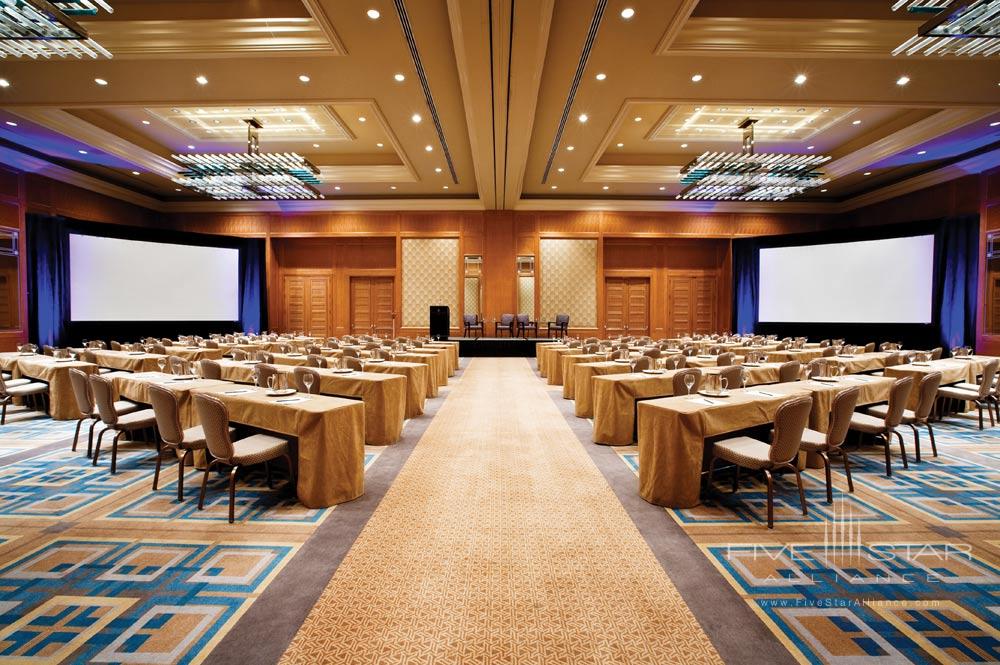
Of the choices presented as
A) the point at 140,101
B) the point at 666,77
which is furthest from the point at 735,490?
the point at 140,101

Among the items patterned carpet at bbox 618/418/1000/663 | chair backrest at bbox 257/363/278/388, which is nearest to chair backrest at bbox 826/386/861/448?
patterned carpet at bbox 618/418/1000/663

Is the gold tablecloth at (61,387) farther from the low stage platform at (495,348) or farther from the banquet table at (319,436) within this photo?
the low stage platform at (495,348)

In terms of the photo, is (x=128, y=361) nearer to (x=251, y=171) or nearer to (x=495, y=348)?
(x=251, y=171)

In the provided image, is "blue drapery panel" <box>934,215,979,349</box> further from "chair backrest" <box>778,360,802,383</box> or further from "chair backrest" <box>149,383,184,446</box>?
"chair backrest" <box>149,383,184,446</box>

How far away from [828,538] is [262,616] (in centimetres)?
323

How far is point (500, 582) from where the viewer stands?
233cm

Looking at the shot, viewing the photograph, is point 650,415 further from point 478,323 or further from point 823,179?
point 478,323

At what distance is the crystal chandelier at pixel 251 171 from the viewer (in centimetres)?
928

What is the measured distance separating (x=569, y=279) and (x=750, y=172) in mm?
6878

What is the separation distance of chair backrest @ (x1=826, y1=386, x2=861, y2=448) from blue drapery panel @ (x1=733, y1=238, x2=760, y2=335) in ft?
42.3

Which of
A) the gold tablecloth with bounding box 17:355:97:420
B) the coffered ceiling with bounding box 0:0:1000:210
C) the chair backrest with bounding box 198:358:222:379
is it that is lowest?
the gold tablecloth with bounding box 17:355:97:420

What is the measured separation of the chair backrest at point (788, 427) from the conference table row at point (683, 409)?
0.39 m

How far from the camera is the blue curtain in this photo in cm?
1044

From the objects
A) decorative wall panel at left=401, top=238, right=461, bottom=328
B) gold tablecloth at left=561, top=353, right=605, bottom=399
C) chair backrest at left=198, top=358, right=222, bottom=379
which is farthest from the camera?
decorative wall panel at left=401, top=238, right=461, bottom=328
